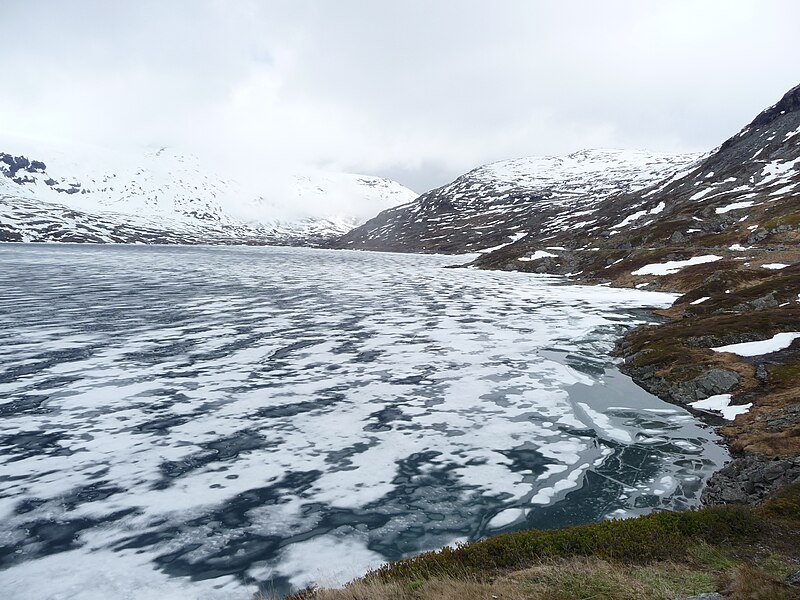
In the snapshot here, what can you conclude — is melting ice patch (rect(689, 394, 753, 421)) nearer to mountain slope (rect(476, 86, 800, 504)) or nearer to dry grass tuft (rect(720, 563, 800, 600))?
mountain slope (rect(476, 86, 800, 504))

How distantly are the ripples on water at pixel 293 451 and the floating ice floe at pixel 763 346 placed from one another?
610cm

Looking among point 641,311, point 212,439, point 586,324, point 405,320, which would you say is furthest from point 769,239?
point 212,439

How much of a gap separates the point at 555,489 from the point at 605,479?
1761 millimetres

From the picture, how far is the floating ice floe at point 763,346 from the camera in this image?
25.4 metres

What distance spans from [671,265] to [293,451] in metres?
67.2

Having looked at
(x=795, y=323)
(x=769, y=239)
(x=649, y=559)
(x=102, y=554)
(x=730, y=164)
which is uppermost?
(x=730, y=164)

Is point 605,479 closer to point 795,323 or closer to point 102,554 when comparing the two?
point 102,554

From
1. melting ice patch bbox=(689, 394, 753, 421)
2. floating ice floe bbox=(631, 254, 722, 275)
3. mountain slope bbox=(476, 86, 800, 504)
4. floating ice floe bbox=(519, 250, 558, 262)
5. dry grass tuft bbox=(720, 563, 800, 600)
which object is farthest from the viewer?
floating ice floe bbox=(519, 250, 558, 262)

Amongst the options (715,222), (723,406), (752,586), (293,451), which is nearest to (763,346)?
(723,406)

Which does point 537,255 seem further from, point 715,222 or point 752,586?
point 752,586

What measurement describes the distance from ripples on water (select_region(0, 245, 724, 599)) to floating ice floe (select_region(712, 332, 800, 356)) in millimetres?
Result: 6099

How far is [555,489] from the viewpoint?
577 inches

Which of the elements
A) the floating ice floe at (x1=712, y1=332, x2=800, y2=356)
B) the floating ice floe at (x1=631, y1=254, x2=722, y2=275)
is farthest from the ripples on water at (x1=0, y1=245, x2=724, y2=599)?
the floating ice floe at (x1=631, y1=254, x2=722, y2=275)

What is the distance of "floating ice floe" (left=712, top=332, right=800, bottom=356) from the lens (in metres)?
25.4
